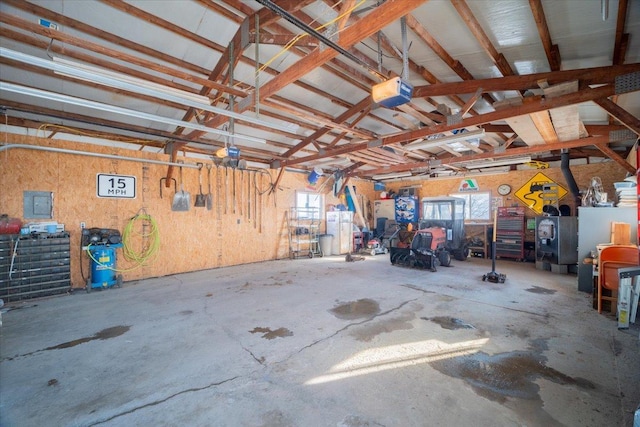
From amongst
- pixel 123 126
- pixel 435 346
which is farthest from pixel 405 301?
pixel 123 126

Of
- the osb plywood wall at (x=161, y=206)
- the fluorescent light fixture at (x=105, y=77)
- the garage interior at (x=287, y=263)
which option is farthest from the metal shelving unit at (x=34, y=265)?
the fluorescent light fixture at (x=105, y=77)

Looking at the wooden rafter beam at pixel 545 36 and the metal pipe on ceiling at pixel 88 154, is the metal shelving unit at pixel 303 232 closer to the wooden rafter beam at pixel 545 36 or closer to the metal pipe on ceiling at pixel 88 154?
the metal pipe on ceiling at pixel 88 154

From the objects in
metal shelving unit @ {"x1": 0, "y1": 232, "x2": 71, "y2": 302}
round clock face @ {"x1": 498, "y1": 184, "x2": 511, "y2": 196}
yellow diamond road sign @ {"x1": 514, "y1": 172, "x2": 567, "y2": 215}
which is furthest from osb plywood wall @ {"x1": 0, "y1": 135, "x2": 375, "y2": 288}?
yellow diamond road sign @ {"x1": 514, "y1": 172, "x2": 567, "y2": 215}

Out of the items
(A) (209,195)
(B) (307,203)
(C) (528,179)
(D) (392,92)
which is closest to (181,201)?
(A) (209,195)

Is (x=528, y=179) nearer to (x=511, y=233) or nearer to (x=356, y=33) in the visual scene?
(x=511, y=233)

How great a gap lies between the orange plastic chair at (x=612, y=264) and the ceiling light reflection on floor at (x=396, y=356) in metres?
2.23

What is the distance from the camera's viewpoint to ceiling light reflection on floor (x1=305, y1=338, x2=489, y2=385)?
237 cm

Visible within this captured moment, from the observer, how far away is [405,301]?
4230 millimetres

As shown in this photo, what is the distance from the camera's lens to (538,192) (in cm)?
806

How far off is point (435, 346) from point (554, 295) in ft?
10.5

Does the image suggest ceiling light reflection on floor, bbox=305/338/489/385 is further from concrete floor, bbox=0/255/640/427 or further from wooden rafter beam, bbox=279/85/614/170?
wooden rafter beam, bbox=279/85/614/170

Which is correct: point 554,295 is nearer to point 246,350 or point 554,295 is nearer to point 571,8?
point 571,8

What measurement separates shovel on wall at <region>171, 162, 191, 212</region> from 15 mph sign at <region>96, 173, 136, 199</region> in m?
0.79

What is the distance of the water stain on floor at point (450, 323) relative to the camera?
3.28 metres
